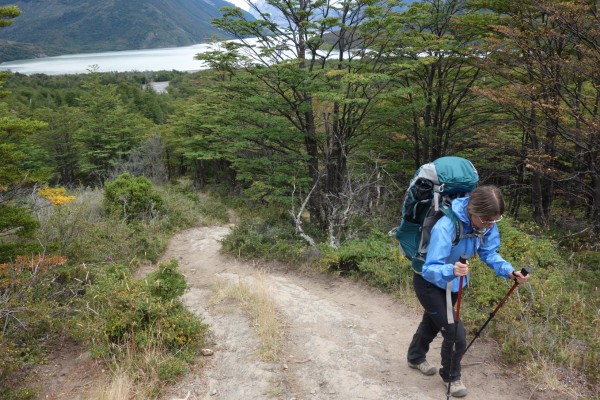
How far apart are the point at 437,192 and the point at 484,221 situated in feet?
1.23

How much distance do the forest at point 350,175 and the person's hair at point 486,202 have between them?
189 centimetres

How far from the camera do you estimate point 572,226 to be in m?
11.4

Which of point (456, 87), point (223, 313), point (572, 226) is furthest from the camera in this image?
point (456, 87)

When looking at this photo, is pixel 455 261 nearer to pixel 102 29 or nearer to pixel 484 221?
pixel 484 221

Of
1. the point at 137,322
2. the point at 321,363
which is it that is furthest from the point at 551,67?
the point at 137,322

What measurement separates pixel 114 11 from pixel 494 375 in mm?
227893

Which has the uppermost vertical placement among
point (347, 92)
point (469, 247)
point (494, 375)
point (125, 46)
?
point (125, 46)

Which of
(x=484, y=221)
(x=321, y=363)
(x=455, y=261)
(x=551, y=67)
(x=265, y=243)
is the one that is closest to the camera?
(x=484, y=221)

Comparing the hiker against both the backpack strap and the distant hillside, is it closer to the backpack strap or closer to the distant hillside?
the backpack strap

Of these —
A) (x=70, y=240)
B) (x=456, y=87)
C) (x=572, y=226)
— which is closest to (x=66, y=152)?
(x=70, y=240)

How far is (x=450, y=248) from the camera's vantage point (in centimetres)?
279

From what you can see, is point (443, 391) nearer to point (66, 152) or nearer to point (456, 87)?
point (456, 87)

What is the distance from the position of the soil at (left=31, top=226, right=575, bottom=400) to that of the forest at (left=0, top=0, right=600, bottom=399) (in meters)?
0.26

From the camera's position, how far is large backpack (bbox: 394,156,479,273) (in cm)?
288
